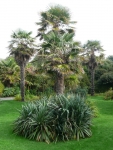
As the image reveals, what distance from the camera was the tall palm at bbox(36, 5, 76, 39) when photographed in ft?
75.9

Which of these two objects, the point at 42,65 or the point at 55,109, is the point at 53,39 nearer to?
the point at 42,65

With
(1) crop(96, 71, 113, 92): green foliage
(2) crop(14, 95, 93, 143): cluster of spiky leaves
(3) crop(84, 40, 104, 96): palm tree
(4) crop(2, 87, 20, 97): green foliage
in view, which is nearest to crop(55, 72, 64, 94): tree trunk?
(2) crop(14, 95, 93, 143): cluster of spiky leaves

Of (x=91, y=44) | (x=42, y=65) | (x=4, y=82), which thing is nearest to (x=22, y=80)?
(x=42, y=65)

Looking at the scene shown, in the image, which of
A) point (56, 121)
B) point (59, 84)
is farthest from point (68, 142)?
point (59, 84)

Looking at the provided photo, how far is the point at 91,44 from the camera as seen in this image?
100 feet

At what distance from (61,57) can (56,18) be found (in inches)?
318

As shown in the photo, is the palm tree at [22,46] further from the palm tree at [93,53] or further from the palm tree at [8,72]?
the palm tree at [93,53]

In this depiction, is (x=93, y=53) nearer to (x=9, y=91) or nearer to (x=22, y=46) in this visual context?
(x=9, y=91)

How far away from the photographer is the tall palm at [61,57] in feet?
51.5

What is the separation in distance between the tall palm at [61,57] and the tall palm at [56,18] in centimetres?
709

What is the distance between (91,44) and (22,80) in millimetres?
12865

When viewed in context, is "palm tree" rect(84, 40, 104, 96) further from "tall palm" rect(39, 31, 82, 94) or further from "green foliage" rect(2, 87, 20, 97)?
"tall palm" rect(39, 31, 82, 94)

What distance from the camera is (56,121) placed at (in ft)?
31.7

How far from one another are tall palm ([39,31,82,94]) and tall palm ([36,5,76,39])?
7091 millimetres
